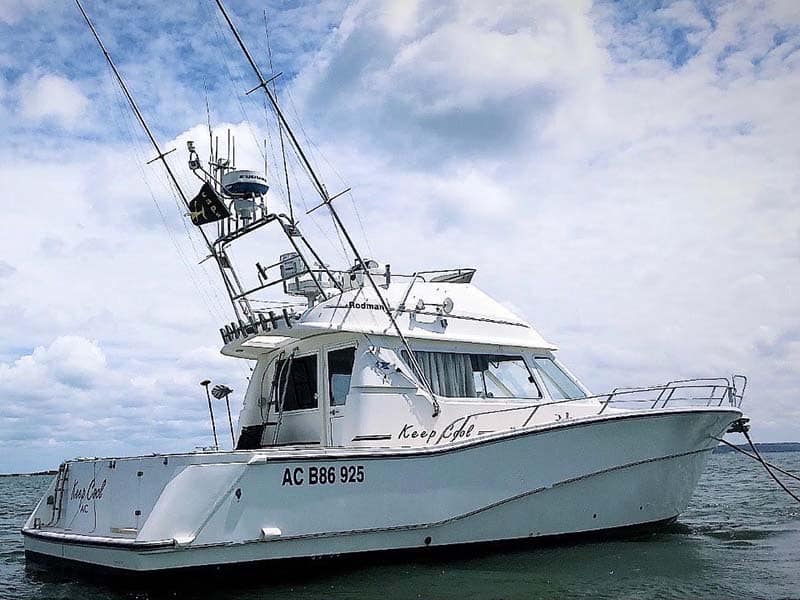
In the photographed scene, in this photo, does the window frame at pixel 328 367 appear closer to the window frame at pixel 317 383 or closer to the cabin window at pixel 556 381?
the window frame at pixel 317 383

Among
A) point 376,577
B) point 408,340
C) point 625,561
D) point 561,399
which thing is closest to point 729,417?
point 561,399

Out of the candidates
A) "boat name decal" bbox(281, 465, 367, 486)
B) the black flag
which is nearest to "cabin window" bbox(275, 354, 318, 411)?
"boat name decal" bbox(281, 465, 367, 486)

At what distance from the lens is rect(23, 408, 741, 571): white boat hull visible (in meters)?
8.38

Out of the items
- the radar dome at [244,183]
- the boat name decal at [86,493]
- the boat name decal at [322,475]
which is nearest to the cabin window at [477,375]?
the boat name decal at [322,475]

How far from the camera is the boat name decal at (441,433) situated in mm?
10203

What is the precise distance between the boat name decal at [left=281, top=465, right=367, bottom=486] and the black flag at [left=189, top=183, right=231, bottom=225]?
3490 mm

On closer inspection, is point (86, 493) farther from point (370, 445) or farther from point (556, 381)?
point (556, 381)

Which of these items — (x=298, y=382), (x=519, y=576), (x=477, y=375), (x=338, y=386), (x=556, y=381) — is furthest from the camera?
(x=556, y=381)

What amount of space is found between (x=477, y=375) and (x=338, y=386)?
1.98 m

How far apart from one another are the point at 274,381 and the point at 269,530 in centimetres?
328

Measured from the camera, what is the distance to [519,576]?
29.8 ft

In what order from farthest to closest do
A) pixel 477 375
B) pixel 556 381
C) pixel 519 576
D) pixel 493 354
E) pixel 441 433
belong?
pixel 556 381 < pixel 493 354 < pixel 477 375 < pixel 441 433 < pixel 519 576

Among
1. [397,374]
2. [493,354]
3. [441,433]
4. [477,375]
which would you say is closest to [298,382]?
[397,374]

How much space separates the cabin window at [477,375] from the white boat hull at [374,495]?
4.34 ft
